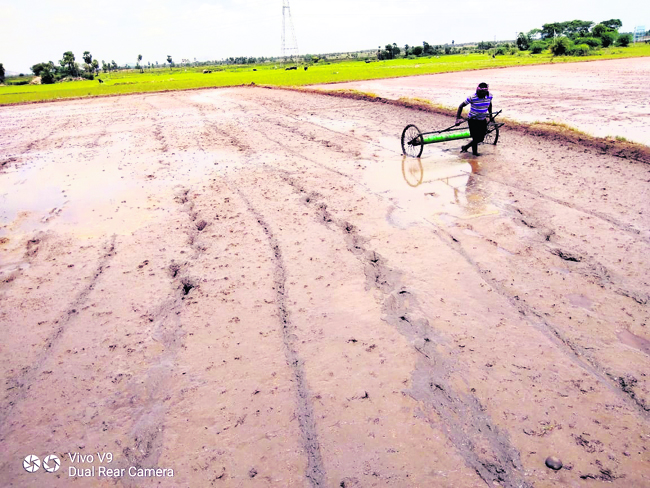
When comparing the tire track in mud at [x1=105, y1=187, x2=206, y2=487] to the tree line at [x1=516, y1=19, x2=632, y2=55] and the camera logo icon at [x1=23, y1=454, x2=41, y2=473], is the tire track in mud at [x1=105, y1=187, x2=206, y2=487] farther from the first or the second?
the tree line at [x1=516, y1=19, x2=632, y2=55]

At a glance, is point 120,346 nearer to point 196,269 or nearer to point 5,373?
point 5,373

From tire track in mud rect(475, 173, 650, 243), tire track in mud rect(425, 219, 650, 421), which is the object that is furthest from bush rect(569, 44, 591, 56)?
tire track in mud rect(425, 219, 650, 421)

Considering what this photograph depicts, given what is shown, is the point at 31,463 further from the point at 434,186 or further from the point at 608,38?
the point at 608,38

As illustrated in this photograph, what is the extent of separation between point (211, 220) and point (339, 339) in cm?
438

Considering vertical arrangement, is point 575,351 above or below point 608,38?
below

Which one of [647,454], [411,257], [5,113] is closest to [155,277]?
[411,257]

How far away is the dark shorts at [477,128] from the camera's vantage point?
10469 mm

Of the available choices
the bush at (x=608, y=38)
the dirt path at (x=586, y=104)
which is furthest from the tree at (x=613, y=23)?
the dirt path at (x=586, y=104)

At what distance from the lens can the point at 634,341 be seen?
4.10 metres

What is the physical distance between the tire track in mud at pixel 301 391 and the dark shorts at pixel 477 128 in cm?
714

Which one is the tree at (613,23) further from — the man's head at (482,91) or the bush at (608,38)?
the man's head at (482,91)

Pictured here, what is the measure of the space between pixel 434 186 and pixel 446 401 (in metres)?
6.35

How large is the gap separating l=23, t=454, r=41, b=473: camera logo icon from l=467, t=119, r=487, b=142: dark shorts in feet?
34.9

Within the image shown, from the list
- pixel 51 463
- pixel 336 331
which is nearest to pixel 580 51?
pixel 336 331
